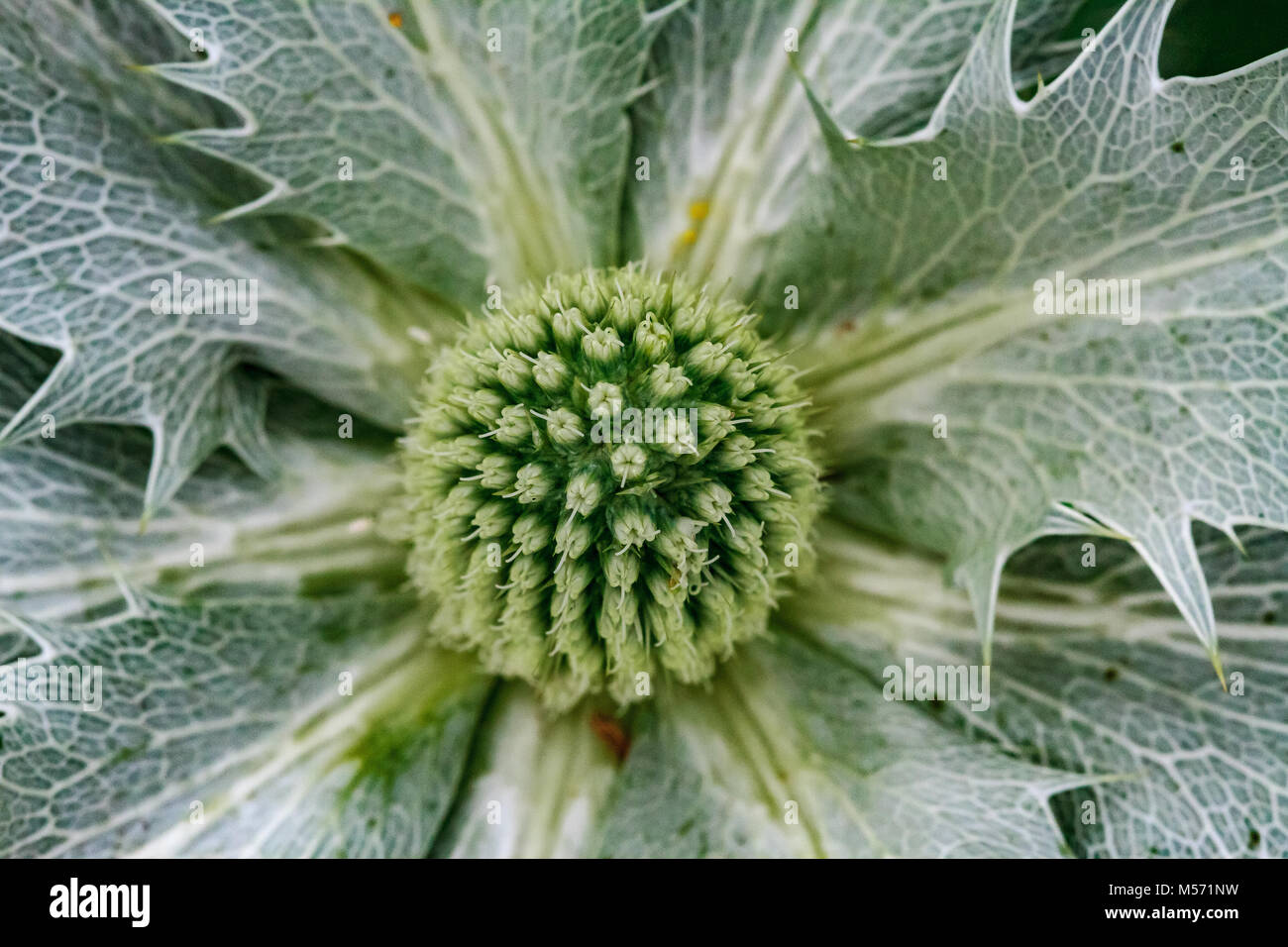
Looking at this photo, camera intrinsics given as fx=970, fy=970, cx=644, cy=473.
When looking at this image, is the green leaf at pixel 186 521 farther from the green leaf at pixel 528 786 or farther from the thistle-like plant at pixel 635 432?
the green leaf at pixel 528 786

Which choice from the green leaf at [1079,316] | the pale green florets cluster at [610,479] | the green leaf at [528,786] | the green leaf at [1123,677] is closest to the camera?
the green leaf at [1079,316]

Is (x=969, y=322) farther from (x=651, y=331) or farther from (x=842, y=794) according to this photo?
(x=842, y=794)

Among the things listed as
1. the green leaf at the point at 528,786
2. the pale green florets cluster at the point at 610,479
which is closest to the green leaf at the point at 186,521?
the pale green florets cluster at the point at 610,479

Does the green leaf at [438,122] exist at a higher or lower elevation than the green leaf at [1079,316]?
higher

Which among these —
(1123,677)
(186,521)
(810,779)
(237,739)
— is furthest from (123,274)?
(1123,677)
